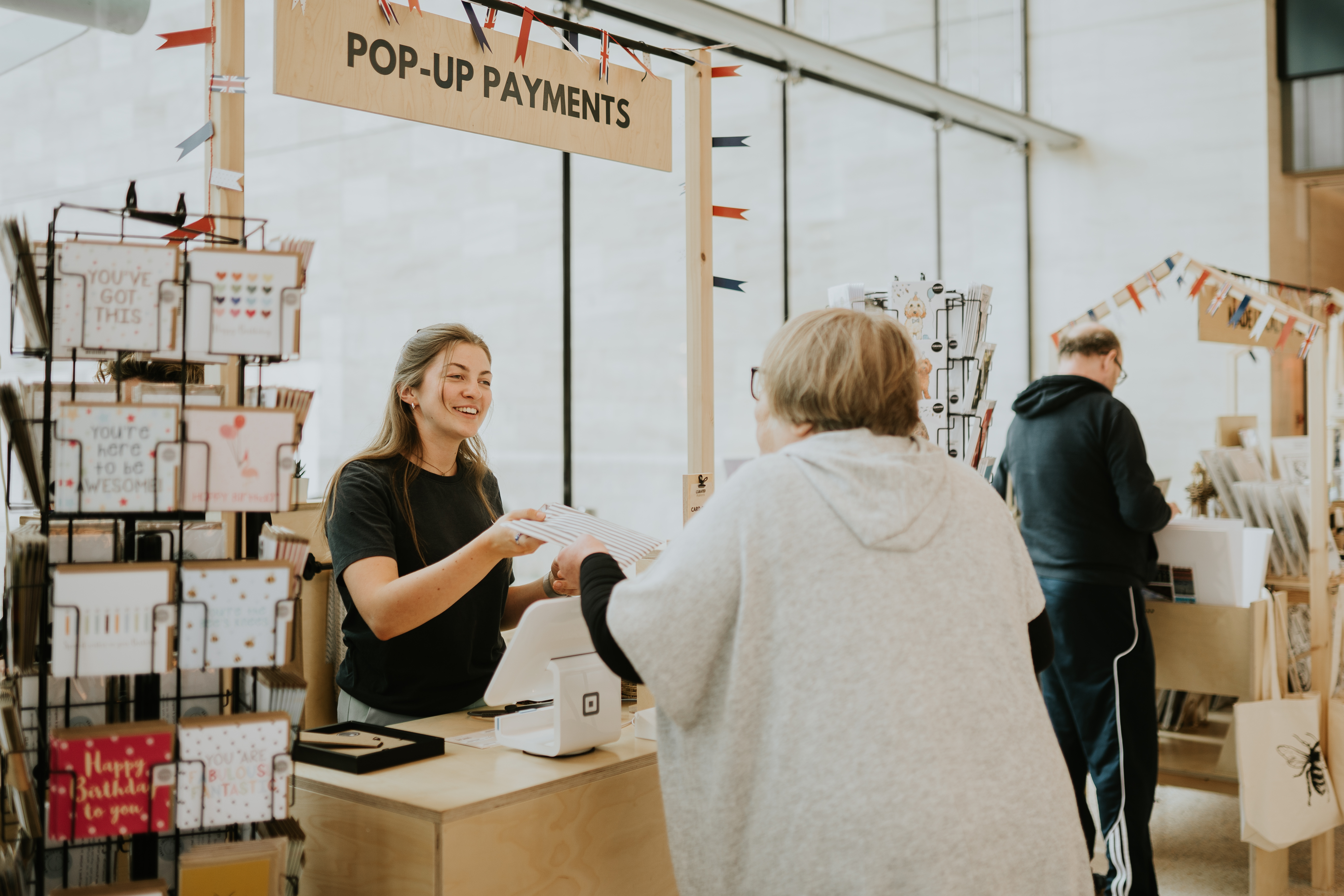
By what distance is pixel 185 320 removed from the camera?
4.91 ft

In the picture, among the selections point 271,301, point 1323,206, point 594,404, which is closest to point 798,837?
point 271,301

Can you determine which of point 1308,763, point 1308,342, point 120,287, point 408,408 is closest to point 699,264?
point 408,408

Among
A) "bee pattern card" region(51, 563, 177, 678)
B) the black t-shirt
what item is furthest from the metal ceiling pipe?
"bee pattern card" region(51, 563, 177, 678)

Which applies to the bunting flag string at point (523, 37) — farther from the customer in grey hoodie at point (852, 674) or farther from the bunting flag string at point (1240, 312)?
the bunting flag string at point (1240, 312)

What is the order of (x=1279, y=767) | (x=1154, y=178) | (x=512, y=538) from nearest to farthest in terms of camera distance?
(x=512, y=538), (x=1279, y=767), (x=1154, y=178)

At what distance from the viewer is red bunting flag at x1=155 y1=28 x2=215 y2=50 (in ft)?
5.90

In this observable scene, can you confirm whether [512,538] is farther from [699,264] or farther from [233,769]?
[699,264]

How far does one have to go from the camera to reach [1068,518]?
3.30 meters

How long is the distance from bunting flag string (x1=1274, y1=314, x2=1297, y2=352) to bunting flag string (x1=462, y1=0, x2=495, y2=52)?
2.78 m

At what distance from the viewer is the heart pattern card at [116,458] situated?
1423 millimetres

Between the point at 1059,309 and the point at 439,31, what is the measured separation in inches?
210

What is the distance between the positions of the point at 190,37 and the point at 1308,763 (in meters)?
3.61

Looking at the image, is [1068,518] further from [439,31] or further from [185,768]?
[185,768]

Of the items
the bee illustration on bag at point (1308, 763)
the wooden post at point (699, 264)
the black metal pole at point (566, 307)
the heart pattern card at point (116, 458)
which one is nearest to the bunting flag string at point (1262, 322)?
the bee illustration on bag at point (1308, 763)
